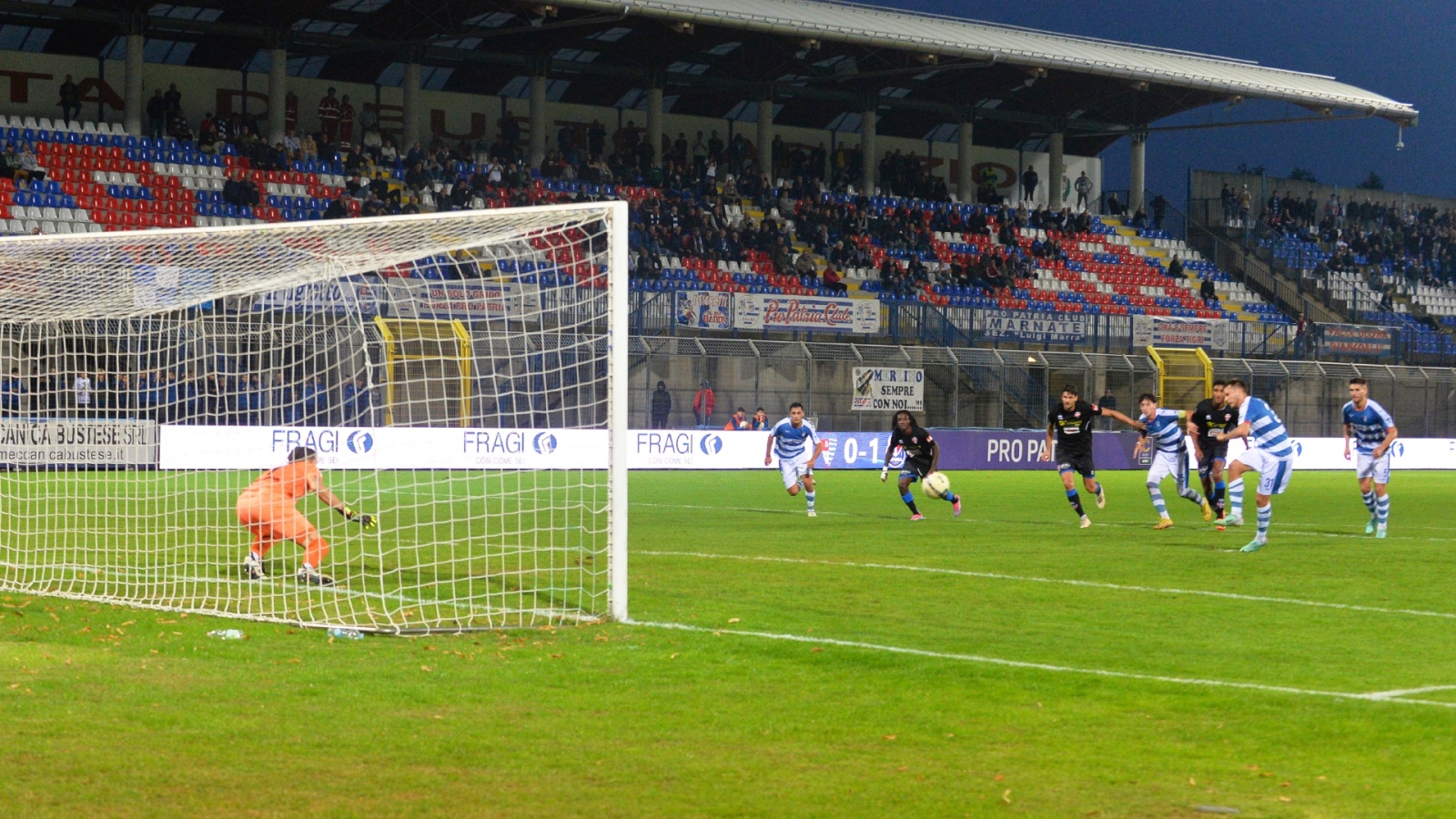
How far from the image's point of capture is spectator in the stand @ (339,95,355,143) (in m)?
43.6

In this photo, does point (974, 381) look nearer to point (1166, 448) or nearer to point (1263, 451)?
point (1166, 448)

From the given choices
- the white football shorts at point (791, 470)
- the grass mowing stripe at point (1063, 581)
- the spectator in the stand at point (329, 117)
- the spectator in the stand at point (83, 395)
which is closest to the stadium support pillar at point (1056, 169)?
the spectator in the stand at point (329, 117)

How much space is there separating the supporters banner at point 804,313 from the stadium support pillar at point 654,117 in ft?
33.0

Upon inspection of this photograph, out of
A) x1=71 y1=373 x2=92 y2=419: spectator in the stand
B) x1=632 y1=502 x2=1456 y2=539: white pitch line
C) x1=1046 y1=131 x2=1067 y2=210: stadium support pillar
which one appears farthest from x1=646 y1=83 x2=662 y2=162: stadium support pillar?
x1=632 y1=502 x2=1456 y2=539: white pitch line

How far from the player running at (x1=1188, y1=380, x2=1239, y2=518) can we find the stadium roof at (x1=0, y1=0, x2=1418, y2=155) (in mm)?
22470

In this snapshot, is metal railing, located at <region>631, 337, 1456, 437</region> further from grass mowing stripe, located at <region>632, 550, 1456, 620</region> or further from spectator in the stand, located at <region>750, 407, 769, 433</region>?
grass mowing stripe, located at <region>632, 550, 1456, 620</region>

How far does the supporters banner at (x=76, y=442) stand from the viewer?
80.2ft

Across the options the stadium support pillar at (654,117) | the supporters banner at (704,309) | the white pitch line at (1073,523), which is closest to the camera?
the white pitch line at (1073,523)

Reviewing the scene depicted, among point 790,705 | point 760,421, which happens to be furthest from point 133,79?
point 790,705

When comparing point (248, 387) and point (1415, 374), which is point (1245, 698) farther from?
point (1415, 374)

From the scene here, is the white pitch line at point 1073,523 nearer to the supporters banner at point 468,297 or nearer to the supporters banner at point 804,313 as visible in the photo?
the supporters banner at point 468,297

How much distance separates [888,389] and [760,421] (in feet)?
11.7

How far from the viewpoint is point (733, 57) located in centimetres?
4744

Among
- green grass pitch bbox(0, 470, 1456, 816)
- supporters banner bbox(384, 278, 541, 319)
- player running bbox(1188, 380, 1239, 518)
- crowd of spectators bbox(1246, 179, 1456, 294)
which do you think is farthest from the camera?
crowd of spectators bbox(1246, 179, 1456, 294)
